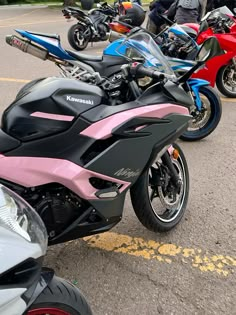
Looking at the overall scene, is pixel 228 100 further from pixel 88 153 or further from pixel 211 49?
pixel 88 153

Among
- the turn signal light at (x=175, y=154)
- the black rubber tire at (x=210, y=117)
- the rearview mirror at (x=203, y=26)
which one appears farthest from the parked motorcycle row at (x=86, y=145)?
the rearview mirror at (x=203, y=26)

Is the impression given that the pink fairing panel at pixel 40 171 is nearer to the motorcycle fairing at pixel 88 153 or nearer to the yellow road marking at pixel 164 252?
the motorcycle fairing at pixel 88 153

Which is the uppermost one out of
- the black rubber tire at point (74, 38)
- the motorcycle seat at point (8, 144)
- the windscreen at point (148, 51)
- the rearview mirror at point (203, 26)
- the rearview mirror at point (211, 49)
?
the rearview mirror at point (211, 49)

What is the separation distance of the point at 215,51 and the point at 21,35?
6.57 feet

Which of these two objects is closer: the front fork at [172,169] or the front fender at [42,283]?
the front fender at [42,283]

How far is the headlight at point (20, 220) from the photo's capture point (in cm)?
142

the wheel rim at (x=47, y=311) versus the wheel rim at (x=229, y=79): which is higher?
the wheel rim at (x=47, y=311)

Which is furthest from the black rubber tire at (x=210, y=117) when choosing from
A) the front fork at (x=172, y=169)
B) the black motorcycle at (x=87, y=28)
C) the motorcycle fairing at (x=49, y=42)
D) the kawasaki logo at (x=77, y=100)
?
the black motorcycle at (x=87, y=28)

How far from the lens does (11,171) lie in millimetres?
2117

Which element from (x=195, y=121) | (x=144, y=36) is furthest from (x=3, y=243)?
(x=195, y=121)

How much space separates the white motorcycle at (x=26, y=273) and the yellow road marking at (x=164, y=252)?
1.13 metres

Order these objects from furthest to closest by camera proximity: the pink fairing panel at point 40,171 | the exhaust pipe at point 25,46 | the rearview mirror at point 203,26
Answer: the rearview mirror at point 203,26 → the exhaust pipe at point 25,46 → the pink fairing panel at point 40,171

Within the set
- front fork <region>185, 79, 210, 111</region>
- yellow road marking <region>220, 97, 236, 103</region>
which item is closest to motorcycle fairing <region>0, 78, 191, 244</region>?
front fork <region>185, 79, 210, 111</region>

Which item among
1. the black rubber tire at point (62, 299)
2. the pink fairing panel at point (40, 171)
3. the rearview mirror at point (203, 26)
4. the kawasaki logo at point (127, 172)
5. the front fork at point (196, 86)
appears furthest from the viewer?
the rearview mirror at point (203, 26)
